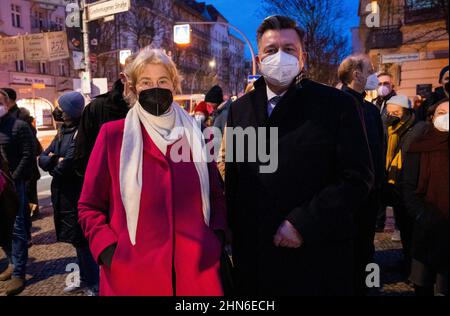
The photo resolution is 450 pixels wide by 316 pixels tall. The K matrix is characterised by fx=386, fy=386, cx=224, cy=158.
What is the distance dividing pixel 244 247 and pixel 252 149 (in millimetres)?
483

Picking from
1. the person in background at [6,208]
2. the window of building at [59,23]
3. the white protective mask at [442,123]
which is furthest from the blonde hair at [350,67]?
the window of building at [59,23]

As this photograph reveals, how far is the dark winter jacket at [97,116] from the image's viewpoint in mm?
3129

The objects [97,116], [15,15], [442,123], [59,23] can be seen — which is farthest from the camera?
[59,23]

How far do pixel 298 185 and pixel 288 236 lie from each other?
23cm

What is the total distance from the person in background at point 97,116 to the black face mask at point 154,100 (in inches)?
47.6

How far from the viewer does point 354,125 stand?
5.76ft

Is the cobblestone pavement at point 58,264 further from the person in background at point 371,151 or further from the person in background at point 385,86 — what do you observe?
the person in background at point 385,86

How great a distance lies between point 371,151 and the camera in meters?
2.98

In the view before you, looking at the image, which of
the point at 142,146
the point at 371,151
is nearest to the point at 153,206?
the point at 142,146

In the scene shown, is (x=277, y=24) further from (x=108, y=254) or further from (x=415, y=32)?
(x=108, y=254)

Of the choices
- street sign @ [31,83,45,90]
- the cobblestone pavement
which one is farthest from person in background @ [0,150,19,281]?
street sign @ [31,83,45,90]

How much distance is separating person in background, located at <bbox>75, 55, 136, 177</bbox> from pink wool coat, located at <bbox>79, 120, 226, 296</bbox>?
124 centimetres
